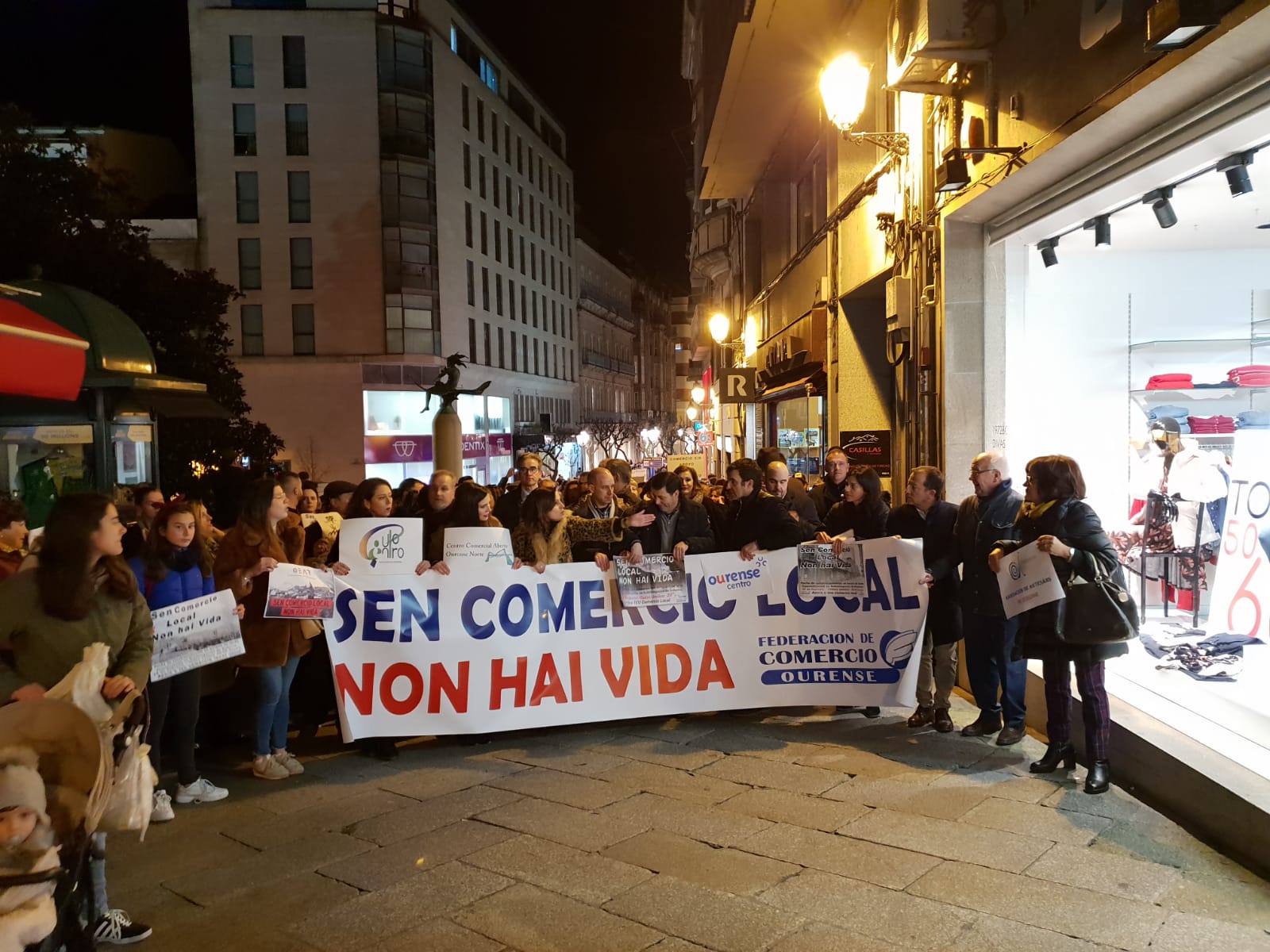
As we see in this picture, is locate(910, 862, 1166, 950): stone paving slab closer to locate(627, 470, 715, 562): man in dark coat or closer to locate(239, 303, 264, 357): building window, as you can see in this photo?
locate(627, 470, 715, 562): man in dark coat

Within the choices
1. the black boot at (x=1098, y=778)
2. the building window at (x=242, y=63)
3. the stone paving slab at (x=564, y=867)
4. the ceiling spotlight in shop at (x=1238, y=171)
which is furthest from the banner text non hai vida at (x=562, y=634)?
the building window at (x=242, y=63)

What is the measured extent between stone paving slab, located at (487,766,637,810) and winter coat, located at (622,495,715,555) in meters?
1.76

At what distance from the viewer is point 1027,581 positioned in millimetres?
5672

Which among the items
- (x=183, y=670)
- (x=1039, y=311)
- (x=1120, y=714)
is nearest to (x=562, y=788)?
(x=183, y=670)

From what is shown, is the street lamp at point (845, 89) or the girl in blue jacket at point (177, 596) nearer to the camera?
the girl in blue jacket at point (177, 596)

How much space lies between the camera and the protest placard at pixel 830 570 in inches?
268

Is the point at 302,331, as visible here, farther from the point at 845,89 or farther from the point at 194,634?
the point at 194,634

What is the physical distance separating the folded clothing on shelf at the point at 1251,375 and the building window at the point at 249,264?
A: 41.0 meters

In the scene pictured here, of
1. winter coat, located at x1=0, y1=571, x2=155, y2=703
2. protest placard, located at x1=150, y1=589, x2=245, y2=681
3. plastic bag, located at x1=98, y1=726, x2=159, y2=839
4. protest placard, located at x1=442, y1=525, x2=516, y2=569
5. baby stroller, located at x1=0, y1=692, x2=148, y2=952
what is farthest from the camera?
protest placard, located at x1=442, y1=525, x2=516, y2=569

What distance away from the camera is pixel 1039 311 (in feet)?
29.0

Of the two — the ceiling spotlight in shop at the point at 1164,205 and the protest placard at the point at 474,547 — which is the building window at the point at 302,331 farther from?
the ceiling spotlight in shop at the point at 1164,205

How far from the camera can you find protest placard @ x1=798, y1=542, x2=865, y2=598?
22.3ft

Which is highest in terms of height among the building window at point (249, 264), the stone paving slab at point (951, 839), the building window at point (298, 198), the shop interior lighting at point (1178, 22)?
the building window at point (298, 198)

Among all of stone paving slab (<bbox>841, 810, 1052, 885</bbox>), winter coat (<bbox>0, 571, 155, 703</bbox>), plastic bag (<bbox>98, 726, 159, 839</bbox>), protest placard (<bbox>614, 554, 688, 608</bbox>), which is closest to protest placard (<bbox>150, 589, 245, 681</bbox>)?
winter coat (<bbox>0, 571, 155, 703</bbox>)
